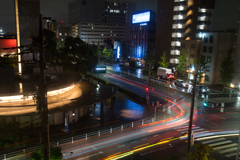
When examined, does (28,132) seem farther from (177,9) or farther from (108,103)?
(177,9)

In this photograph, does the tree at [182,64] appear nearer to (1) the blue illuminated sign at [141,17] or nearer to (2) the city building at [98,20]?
(1) the blue illuminated sign at [141,17]

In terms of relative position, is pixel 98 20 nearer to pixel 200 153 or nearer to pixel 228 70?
pixel 228 70

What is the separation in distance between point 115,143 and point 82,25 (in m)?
145

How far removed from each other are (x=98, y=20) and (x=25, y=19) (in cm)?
13256

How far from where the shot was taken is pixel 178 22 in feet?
231

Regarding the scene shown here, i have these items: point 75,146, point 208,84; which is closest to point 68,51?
point 75,146

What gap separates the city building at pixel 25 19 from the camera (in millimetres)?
28656

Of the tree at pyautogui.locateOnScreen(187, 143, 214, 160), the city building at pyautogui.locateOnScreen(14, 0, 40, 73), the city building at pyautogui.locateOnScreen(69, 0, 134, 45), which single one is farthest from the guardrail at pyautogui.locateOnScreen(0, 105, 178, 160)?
the city building at pyautogui.locateOnScreen(69, 0, 134, 45)

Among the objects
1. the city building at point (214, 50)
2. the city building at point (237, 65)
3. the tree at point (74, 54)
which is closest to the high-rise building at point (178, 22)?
the city building at point (214, 50)

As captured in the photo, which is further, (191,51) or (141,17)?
(141,17)

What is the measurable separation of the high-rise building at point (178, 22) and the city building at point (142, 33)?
7719 millimetres

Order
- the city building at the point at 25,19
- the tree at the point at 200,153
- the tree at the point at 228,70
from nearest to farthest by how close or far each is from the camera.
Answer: the tree at the point at 200,153
the city building at the point at 25,19
the tree at the point at 228,70

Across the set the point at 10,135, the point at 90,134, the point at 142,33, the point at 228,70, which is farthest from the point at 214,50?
the point at 10,135

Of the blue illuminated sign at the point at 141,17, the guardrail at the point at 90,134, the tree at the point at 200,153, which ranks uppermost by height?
the blue illuminated sign at the point at 141,17
